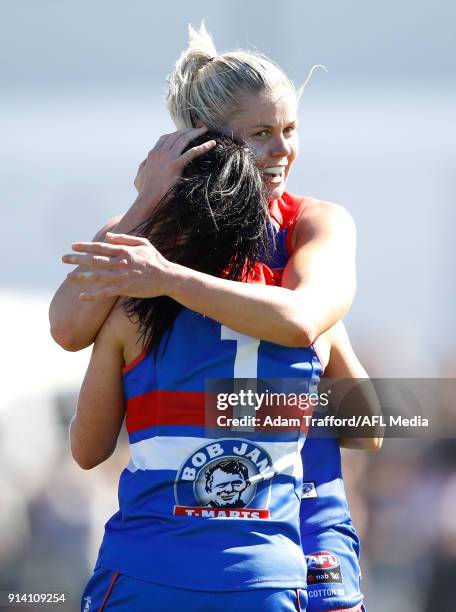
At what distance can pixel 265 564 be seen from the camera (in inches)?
69.9

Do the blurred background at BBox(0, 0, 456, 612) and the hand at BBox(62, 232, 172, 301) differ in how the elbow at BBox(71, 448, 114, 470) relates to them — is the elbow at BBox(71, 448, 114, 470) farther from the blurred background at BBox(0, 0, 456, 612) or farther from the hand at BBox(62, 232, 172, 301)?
the blurred background at BBox(0, 0, 456, 612)

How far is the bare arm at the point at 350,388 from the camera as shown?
2.29m

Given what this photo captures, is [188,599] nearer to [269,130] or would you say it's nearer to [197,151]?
[197,151]

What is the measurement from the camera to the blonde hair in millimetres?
2238

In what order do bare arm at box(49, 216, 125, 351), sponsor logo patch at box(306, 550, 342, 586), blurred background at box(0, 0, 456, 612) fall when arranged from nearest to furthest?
bare arm at box(49, 216, 125, 351)
sponsor logo patch at box(306, 550, 342, 586)
blurred background at box(0, 0, 456, 612)

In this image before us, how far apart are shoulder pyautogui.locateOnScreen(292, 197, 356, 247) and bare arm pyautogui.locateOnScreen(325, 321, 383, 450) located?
0.23 metres

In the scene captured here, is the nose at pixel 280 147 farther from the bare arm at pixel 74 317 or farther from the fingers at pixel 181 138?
the bare arm at pixel 74 317

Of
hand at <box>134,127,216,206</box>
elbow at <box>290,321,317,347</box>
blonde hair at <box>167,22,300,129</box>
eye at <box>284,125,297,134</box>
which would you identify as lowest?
elbow at <box>290,321,317,347</box>

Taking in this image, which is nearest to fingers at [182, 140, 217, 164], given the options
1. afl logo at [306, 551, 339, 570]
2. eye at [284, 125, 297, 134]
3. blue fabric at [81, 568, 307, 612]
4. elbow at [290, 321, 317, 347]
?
eye at [284, 125, 297, 134]

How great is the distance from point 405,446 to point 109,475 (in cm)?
→ 121

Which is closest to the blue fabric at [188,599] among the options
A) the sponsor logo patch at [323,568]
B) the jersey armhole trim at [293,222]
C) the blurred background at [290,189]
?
the sponsor logo patch at [323,568]

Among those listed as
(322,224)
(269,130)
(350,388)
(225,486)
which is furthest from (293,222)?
(225,486)

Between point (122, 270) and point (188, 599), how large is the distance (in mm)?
586

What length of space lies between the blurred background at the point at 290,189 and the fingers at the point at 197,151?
→ 7.04 ft
